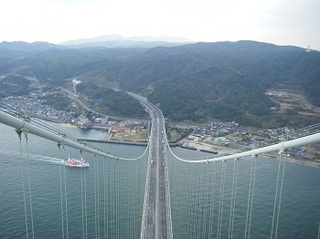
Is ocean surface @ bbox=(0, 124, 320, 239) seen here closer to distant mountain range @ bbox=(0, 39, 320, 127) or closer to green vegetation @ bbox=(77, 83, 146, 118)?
green vegetation @ bbox=(77, 83, 146, 118)

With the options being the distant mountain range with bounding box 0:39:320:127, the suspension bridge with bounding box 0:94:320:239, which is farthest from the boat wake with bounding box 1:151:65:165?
the distant mountain range with bounding box 0:39:320:127

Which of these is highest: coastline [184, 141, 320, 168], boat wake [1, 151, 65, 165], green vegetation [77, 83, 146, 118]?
boat wake [1, 151, 65, 165]

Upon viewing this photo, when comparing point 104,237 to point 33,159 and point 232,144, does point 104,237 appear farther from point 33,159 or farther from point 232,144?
point 232,144

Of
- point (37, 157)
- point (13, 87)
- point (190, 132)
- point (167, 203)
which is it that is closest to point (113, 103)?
point (190, 132)

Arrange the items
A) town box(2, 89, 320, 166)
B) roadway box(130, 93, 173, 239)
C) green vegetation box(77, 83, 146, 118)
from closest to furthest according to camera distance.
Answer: roadway box(130, 93, 173, 239), town box(2, 89, 320, 166), green vegetation box(77, 83, 146, 118)

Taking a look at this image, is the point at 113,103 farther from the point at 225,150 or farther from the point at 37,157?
the point at 37,157

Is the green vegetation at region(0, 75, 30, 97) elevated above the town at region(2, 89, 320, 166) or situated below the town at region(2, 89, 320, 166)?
above

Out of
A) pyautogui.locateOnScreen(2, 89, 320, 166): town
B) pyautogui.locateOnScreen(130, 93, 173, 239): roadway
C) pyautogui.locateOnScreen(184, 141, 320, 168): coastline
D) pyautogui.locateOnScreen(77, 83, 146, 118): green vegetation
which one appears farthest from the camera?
pyautogui.locateOnScreen(77, 83, 146, 118): green vegetation
